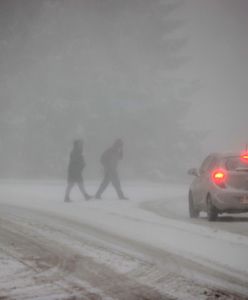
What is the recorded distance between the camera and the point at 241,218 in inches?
713

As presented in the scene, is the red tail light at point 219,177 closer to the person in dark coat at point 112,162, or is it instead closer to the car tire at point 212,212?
the car tire at point 212,212

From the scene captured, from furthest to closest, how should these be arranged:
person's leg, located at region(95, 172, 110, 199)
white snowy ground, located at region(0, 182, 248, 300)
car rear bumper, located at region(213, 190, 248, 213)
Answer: person's leg, located at region(95, 172, 110, 199) < car rear bumper, located at region(213, 190, 248, 213) < white snowy ground, located at region(0, 182, 248, 300)

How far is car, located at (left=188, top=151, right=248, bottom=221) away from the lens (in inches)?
664

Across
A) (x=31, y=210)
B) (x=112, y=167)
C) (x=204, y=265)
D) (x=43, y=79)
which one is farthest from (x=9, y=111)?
(x=204, y=265)

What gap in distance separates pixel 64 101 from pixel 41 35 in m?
5.79

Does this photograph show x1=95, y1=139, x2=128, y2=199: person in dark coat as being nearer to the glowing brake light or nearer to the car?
the car

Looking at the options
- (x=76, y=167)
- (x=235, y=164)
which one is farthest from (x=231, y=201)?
(x=76, y=167)

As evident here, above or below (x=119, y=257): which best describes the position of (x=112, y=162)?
above

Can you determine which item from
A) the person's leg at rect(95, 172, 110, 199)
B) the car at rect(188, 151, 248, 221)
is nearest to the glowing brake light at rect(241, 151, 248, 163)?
the car at rect(188, 151, 248, 221)

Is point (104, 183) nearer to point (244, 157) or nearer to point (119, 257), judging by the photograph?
point (244, 157)

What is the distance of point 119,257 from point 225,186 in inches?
291

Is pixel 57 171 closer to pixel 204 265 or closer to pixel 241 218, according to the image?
pixel 241 218

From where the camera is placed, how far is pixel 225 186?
1705cm

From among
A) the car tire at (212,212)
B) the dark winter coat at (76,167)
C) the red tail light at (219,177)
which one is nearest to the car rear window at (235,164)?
the red tail light at (219,177)
